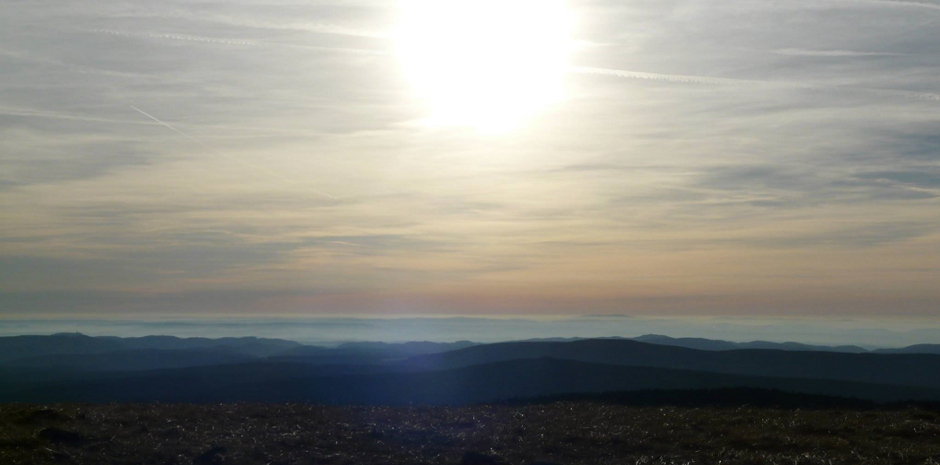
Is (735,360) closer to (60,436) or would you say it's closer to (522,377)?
(522,377)

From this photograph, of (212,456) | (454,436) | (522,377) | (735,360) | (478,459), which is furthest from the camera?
(735,360)

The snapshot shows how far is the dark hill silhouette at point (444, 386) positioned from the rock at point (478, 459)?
6306 cm

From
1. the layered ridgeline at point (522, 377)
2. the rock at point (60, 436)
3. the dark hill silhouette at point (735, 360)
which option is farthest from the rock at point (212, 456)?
the dark hill silhouette at point (735, 360)

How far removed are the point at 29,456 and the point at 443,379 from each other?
4089 inches

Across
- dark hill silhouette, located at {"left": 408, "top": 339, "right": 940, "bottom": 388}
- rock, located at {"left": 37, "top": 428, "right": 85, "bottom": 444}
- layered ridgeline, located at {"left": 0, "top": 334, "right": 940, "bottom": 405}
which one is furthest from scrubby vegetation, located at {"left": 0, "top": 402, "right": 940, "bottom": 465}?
dark hill silhouette, located at {"left": 408, "top": 339, "right": 940, "bottom": 388}

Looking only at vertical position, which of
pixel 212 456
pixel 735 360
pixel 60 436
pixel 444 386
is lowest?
pixel 444 386

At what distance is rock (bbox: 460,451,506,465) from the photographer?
23078mm

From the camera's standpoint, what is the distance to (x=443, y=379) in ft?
409

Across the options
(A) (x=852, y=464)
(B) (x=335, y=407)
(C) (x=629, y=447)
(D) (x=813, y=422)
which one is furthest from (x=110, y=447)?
(D) (x=813, y=422)

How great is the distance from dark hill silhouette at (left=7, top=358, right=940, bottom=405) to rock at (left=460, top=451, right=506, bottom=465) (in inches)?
2483

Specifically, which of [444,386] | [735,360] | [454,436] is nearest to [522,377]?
[444,386]

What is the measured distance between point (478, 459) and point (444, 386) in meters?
96.1

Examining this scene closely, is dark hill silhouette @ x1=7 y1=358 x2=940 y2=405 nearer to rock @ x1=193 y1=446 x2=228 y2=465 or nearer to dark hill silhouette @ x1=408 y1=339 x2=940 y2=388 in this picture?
dark hill silhouette @ x1=408 y1=339 x2=940 y2=388

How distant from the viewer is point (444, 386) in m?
118
